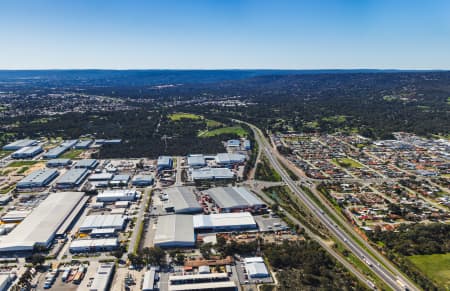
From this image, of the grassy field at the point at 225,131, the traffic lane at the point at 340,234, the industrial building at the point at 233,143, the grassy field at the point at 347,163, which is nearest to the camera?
Answer: the traffic lane at the point at 340,234

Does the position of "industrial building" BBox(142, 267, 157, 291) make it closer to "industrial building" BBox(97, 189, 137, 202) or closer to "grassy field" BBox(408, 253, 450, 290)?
"industrial building" BBox(97, 189, 137, 202)

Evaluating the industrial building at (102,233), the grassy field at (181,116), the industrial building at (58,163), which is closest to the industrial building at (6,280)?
the industrial building at (102,233)

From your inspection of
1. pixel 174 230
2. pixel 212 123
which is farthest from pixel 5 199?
pixel 212 123

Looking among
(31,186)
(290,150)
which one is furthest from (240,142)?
(31,186)

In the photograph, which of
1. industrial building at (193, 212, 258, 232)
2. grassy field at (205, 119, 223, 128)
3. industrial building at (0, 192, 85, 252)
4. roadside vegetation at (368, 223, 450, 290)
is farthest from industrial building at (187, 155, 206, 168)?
grassy field at (205, 119, 223, 128)

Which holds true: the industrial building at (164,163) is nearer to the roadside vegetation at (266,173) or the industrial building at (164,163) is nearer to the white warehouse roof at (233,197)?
the white warehouse roof at (233,197)
